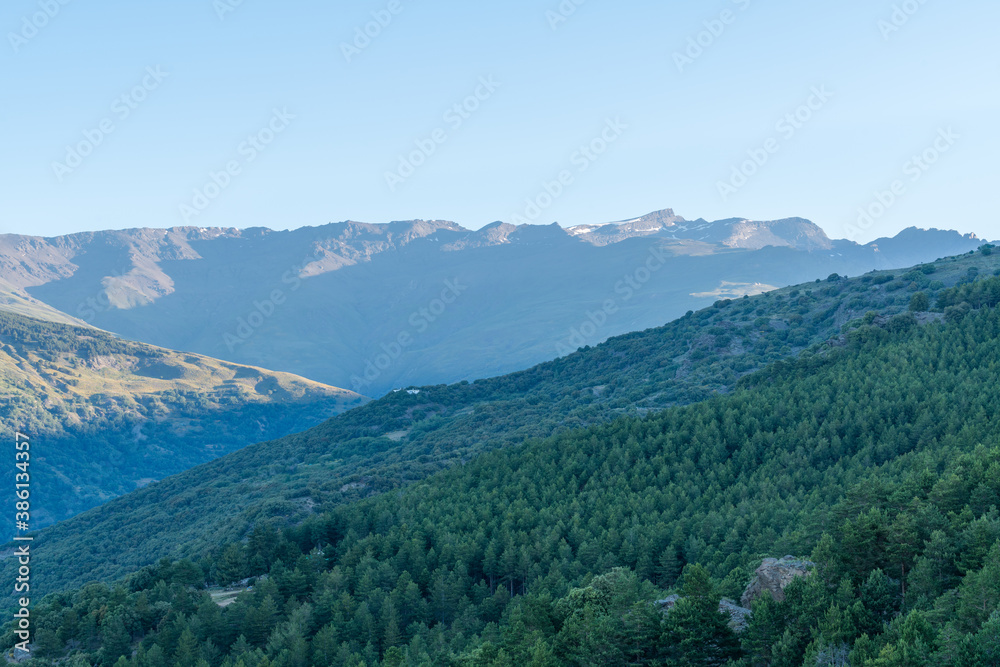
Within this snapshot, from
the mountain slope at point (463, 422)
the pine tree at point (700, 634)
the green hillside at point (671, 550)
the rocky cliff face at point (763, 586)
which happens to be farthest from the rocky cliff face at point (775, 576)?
the mountain slope at point (463, 422)

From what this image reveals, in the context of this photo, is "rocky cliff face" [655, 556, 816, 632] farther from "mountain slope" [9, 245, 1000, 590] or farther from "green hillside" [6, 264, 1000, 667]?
"mountain slope" [9, 245, 1000, 590]

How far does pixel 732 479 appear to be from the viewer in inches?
3403

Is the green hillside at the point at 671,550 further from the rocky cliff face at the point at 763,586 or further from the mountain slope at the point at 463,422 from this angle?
the mountain slope at the point at 463,422

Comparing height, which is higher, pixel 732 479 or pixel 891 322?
pixel 891 322

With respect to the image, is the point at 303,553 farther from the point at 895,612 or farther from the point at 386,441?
the point at 386,441

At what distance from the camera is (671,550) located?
2672 inches

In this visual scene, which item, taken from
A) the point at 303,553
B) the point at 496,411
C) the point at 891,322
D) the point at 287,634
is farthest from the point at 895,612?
the point at 496,411

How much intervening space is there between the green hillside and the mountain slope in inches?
835

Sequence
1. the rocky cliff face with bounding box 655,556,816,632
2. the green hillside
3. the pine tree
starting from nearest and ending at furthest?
the pine tree → the green hillside → the rocky cliff face with bounding box 655,556,816,632

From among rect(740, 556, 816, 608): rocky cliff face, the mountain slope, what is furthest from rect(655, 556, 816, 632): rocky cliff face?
the mountain slope

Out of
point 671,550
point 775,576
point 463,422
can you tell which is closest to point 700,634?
point 775,576

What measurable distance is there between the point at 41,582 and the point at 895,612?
427 ft

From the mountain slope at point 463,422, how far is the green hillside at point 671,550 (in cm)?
2121

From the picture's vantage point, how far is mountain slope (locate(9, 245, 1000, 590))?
129875 millimetres
